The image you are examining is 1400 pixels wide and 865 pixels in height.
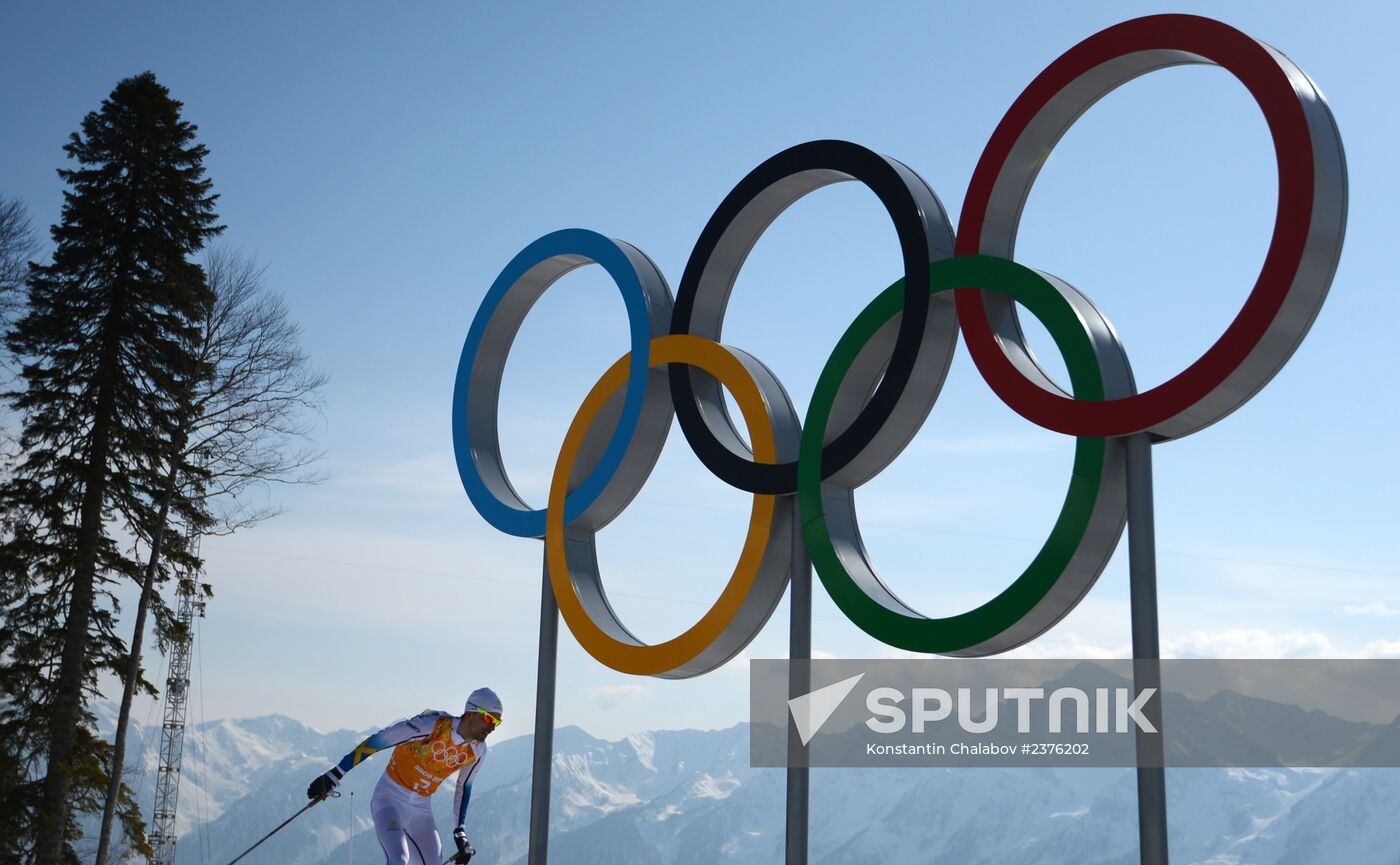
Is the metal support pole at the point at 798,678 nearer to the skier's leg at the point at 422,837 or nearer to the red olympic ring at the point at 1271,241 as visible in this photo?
the red olympic ring at the point at 1271,241

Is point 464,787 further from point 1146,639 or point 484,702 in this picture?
point 1146,639

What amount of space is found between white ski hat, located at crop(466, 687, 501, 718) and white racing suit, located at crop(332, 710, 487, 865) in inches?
6.6

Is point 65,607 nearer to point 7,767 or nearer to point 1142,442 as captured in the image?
point 7,767

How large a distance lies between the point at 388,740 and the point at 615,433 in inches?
127

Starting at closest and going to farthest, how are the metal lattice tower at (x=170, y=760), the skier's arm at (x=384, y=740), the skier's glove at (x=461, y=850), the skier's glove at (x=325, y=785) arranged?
the skier's glove at (x=461, y=850) < the skier's glove at (x=325, y=785) < the skier's arm at (x=384, y=740) < the metal lattice tower at (x=170, y=760)

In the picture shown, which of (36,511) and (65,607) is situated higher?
(36,511)

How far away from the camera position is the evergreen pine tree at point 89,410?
68.4 feet

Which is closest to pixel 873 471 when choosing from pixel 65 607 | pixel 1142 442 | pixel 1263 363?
pixel 1142 442

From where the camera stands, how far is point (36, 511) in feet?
70.8

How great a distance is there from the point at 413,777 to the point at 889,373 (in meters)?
4.42

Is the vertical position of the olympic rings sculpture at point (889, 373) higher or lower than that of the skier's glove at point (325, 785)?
higher

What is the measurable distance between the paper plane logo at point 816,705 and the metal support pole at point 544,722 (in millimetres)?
2503

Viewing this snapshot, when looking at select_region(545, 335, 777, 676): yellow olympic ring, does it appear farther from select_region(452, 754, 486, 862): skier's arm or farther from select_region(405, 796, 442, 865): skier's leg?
select_region(405, 796, 442, 865): skier's leg

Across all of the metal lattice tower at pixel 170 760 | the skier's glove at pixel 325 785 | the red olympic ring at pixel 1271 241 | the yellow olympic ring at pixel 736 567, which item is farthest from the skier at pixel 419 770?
the metal lattice tower at pixel 170 760
